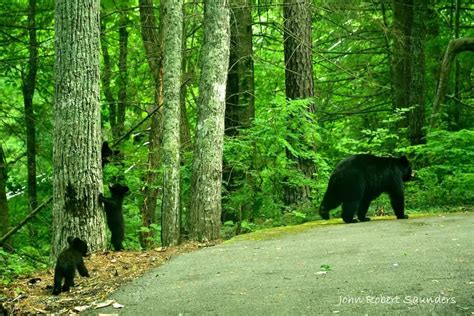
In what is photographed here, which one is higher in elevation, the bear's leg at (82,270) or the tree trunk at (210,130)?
the tree trunk at (210,130)

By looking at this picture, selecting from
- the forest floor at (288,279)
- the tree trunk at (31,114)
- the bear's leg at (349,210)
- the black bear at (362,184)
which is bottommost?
the forest floor at (288,279)

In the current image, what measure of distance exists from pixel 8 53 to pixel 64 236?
31.6ft

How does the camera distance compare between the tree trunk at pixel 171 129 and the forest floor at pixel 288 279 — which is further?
the tree trunk at pixel 171 129

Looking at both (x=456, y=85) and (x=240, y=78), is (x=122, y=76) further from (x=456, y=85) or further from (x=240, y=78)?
(x=456, y=85)

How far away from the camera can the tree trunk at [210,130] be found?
1173cm

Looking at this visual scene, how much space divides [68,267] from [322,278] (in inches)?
127

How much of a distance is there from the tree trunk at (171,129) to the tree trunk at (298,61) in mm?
3945

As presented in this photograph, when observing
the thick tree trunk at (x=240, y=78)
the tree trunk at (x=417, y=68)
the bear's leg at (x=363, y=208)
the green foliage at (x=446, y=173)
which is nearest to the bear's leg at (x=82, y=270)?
the bear's leg at (x=363, y=208)

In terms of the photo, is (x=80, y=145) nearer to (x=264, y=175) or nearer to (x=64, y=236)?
(x=64, y=236)

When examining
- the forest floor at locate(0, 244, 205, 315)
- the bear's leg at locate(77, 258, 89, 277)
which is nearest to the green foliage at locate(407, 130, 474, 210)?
the forest floor at locate(0, 244, 205, 315)

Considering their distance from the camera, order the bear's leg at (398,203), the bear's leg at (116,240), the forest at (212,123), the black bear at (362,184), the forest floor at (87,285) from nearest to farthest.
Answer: the forest floor at (87,285), the forest at (212,123), the black bear at (362,184), the bear's leg at (398,203), the bear's leg at (116,240)

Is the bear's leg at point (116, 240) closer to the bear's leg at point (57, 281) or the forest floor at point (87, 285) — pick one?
the forest floor at point (87, 285)

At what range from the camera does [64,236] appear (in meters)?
9.84

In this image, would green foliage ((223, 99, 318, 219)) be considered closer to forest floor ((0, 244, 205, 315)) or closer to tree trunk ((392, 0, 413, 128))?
forest floor ((0, 244, 205, 315))
